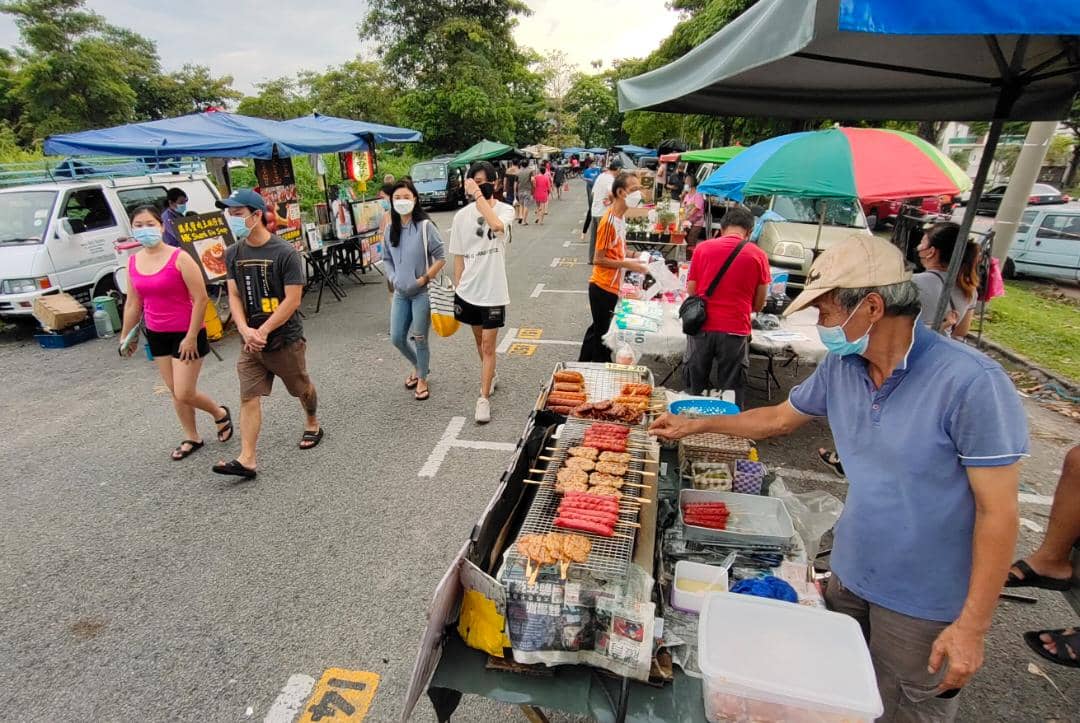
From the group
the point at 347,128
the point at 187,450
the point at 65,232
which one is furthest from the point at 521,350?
the point at 347,128

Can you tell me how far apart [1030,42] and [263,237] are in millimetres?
5456

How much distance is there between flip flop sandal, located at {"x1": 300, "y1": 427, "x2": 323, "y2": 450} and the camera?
5262 mm

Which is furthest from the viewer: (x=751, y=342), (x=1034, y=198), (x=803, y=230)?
(x=1034, y=198)

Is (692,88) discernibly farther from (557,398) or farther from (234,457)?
(234,457)

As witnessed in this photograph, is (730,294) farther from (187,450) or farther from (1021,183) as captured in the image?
(1021,183)

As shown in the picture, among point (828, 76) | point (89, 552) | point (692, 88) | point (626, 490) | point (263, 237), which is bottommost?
point (89, 552)

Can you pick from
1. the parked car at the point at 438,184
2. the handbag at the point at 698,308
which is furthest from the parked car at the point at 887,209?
the handbag at the point at 698,308

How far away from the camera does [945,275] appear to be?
4.34m

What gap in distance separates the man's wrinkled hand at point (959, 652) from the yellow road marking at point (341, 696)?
2657 mm

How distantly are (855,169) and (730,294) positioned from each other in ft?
5.98

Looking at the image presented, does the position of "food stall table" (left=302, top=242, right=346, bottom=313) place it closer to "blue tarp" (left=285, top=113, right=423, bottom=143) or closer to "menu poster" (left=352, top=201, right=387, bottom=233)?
"menu poster" (left=352, top=201, right=387, bottom=233)

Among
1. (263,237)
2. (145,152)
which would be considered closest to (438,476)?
(263,237)

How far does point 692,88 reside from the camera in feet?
7.73

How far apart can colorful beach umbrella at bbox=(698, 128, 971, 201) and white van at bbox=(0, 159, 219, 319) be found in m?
9.92
